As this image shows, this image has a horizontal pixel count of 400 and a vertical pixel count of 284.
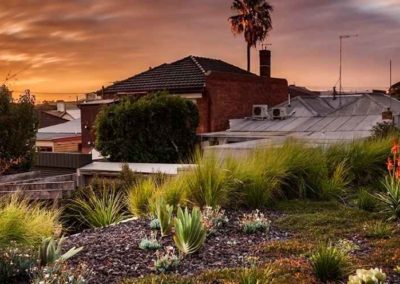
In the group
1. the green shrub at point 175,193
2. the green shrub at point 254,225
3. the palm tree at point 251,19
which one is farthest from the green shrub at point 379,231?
the palm tree at point 251,19

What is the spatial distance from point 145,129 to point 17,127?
5401mm

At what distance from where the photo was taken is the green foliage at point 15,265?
560 centimetres

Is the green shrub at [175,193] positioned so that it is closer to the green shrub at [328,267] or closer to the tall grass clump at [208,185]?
the tall grass clump at [208,185]

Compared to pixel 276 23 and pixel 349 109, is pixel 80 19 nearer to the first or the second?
pixel 349 109

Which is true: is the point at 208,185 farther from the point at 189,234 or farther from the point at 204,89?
the point at 204,89

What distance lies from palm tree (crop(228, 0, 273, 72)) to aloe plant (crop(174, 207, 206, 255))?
39.5 meters

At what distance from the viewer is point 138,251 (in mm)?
6664

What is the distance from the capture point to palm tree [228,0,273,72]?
4448 centimetres

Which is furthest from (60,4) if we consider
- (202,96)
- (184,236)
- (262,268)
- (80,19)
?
(202,96)

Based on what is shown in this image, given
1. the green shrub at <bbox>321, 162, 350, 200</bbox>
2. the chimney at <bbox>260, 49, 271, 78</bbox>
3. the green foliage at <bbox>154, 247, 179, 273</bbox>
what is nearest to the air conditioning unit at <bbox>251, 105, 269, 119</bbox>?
the chimney at <bbox>260, 49, 271, 78</bbox>

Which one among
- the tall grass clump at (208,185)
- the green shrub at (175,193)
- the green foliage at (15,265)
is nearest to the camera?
the green foliage at (15,265)

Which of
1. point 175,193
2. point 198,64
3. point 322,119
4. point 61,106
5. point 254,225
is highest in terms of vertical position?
point 198,64

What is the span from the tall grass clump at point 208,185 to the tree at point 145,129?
39.7ft

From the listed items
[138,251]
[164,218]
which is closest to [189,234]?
[138,251]
